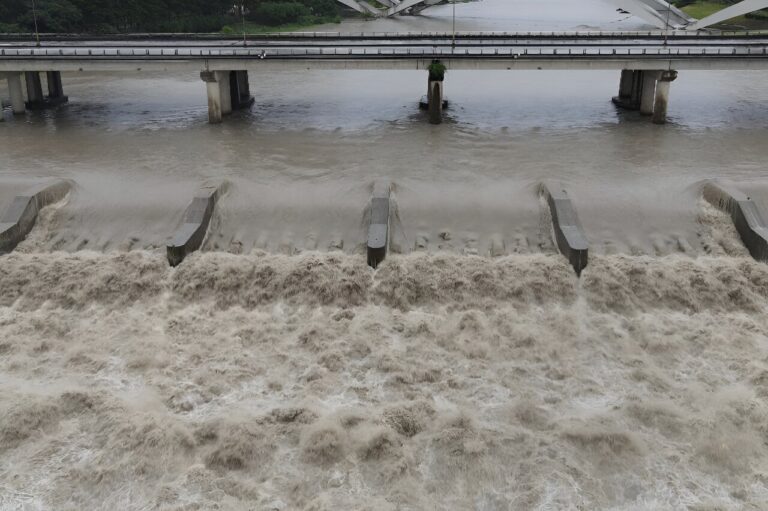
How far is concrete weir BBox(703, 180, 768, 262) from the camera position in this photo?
1783 centimetres

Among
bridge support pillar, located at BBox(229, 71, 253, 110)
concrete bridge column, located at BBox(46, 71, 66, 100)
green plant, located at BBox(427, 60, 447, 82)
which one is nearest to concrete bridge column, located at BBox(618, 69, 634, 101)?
green plant, located at BBox(427, 60, 447, 82)

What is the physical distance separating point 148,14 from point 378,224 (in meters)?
57.3

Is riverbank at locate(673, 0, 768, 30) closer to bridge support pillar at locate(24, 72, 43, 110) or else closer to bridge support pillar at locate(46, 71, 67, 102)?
bridge support pillar at locate(46, 71, 67, 102)

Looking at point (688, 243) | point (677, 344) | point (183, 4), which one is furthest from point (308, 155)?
point (183, 4)

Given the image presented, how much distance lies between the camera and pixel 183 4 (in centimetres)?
7088

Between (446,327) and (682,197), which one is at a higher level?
(682,197)

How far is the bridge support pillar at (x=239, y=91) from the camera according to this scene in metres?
34.7

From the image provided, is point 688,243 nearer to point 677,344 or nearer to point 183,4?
point 677,344

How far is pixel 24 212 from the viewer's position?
19203 mm

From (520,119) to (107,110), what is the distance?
19771 millimetres

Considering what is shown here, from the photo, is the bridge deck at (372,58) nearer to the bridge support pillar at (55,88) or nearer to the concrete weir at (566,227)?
the bridge support pillar at (55,88)

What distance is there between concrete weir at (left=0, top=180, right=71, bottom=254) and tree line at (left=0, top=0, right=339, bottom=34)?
29.8 m

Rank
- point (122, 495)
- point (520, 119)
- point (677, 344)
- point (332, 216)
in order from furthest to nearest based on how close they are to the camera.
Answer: point (520, 119) → point (332, 216) → point (677, 344) → point (122, 495)

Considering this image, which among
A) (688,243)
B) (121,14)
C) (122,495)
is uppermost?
(121,14)
